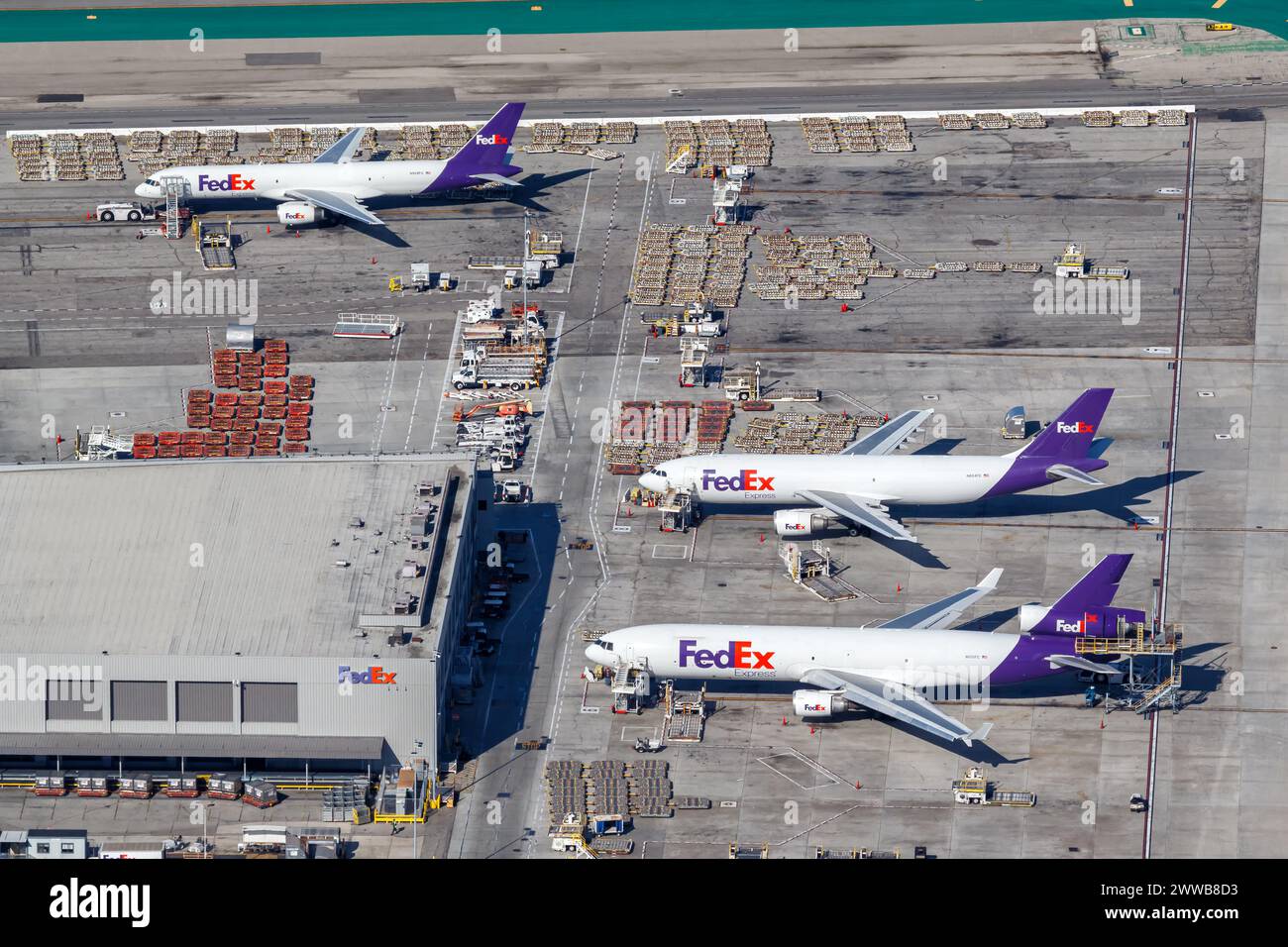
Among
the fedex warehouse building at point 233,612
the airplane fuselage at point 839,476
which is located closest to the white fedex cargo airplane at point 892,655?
the fedex warehouse building at point 233,612

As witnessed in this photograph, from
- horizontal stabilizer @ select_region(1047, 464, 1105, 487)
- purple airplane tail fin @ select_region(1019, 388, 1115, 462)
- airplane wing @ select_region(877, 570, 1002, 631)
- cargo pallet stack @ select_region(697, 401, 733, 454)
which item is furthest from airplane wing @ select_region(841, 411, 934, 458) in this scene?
airplane wing @ select_region(877, 570, 1002, 631)

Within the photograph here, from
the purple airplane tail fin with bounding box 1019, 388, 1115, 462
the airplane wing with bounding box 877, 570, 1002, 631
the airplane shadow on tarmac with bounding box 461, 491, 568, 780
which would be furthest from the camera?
the purple airplane tail fin with bounding box 1019, 388, 1115, 462

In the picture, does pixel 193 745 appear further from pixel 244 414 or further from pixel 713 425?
pixel 713 425

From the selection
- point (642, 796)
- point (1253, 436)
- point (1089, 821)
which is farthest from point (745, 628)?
point (1253, 436)

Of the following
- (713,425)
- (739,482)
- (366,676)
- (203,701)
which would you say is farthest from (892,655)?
(203,701)

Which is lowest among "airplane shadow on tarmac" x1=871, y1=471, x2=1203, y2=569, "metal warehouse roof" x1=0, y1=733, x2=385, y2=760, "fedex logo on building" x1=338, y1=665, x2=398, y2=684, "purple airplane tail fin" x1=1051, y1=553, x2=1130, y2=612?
"metal warehouse roof" x1=0, y1=733, x2=385, y2=760

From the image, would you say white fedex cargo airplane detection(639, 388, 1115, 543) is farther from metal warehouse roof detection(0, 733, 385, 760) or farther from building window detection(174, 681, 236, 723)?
building window detection(174, 681, 236, 723)

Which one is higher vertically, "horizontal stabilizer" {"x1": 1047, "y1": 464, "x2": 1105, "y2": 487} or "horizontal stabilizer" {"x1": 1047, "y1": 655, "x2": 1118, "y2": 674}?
"horizontal stabilizer" {"x1": 1047, "y1": 464, "x2": 1105, "y2": 487}
